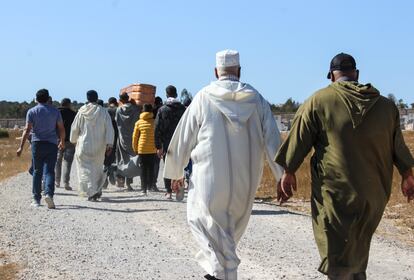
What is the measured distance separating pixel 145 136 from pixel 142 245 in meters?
5.92

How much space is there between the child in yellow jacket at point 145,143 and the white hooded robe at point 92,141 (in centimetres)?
106

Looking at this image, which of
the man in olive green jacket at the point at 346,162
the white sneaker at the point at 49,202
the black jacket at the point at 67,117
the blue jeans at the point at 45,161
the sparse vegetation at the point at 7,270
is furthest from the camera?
the black jacket at the point at 67,117

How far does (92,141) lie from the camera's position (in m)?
13.5

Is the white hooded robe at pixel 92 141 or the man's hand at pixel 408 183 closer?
the man's hand at pixel 408 183

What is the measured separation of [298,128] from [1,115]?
12767 centimetres

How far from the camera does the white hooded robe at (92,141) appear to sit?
44.2 feet

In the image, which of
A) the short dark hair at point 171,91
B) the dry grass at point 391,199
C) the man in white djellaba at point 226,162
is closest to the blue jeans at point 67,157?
the short dark hair at point 171,91

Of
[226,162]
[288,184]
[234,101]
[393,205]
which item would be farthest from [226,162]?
[393,205]

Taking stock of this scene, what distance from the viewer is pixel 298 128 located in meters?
5.34

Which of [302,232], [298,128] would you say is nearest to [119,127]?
[302,232]

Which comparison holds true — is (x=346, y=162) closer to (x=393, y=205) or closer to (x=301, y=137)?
(x=301, y=137)

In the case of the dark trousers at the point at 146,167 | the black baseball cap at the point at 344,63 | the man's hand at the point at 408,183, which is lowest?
the dark trousers at the point at 146,167

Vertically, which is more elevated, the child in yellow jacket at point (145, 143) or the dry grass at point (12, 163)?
the child in yellow jacket at point (145, 143)

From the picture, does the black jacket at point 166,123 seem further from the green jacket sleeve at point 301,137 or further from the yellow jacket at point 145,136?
the green jacket sleeve at point 301,137
